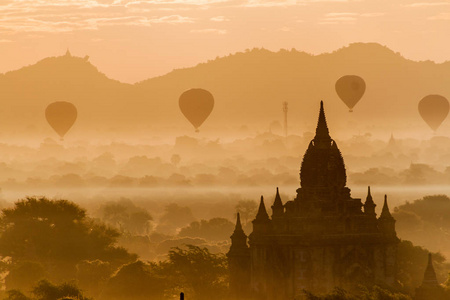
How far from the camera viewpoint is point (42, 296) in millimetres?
144875

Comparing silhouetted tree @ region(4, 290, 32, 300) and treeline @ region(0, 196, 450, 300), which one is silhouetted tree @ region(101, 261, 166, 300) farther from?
silhouetted tree @ region(4, 290, 32, 300)

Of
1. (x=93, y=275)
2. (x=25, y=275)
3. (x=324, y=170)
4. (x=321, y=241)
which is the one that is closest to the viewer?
(x=321, y=241)

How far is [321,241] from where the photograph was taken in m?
138

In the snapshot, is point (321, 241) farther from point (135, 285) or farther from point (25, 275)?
point (25, 275)

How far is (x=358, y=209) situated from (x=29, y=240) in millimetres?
67177

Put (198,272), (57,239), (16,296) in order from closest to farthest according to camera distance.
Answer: (16,296), (198,272), (57,239)

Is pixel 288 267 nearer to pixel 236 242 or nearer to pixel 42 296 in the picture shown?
pixel 236 242

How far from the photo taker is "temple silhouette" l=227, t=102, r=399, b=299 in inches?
5408

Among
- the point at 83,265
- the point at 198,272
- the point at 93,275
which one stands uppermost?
the point at 83,265

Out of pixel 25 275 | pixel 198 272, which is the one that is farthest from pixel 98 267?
pixel 198 272

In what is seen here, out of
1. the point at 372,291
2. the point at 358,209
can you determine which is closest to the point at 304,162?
the point at 358,209

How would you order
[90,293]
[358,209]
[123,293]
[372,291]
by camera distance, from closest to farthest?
[372,291] < [358,209] < [123,293] < [90,293]

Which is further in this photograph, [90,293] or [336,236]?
[90,293]

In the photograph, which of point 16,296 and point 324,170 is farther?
point 16,296
